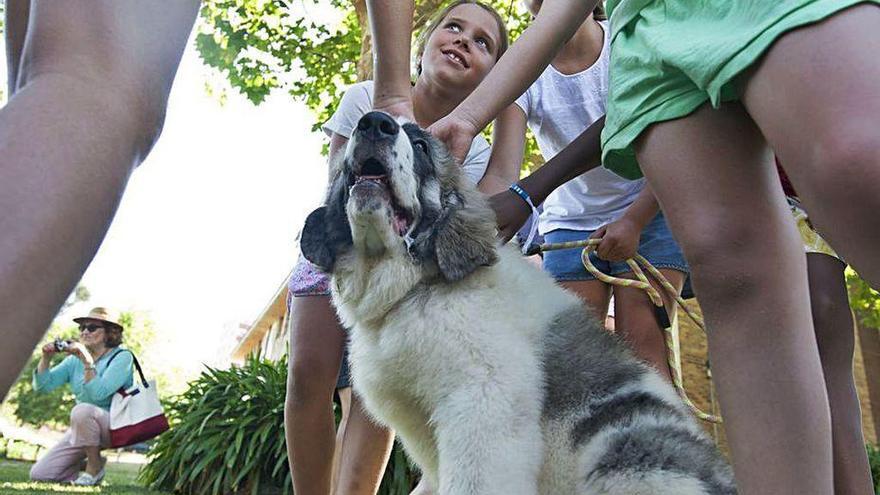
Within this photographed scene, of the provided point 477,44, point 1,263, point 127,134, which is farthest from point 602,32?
point 1,263

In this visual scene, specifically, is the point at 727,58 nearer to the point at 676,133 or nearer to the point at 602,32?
the point at 676,133

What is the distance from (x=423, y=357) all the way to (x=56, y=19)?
1741 millimetres

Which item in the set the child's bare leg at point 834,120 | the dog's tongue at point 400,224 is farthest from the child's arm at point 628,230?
the child's bare leg at point 834,120

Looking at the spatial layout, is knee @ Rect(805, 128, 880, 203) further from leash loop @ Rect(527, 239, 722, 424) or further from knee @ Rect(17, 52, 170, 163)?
leash loop @ Rect(527, 239, 722, 424)

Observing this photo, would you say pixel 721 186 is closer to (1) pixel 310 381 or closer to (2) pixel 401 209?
(2) pixel 401 209

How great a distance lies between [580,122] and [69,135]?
3.03 m

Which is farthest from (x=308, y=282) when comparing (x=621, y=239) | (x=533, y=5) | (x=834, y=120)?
(x=834, y=120)

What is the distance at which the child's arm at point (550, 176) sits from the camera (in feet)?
10.7

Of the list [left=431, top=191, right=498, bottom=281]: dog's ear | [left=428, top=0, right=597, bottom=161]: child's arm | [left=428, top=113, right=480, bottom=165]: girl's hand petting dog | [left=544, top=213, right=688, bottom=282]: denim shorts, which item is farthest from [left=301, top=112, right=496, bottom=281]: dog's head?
[left=544, top=213, right=688, bottom=282]: denim shorts

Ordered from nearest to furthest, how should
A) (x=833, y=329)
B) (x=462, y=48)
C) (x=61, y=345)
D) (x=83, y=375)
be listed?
(x=833, y=329), (x=462, y=48), (x=61, y=345), (x=83, y=375)

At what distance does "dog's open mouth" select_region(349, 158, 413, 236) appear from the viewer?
2.91m

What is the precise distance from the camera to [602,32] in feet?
12.9

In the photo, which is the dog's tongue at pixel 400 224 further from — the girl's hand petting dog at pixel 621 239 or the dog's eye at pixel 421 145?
the girl's hand petting dog at pixel 621 239

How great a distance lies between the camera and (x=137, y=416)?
8914mm
